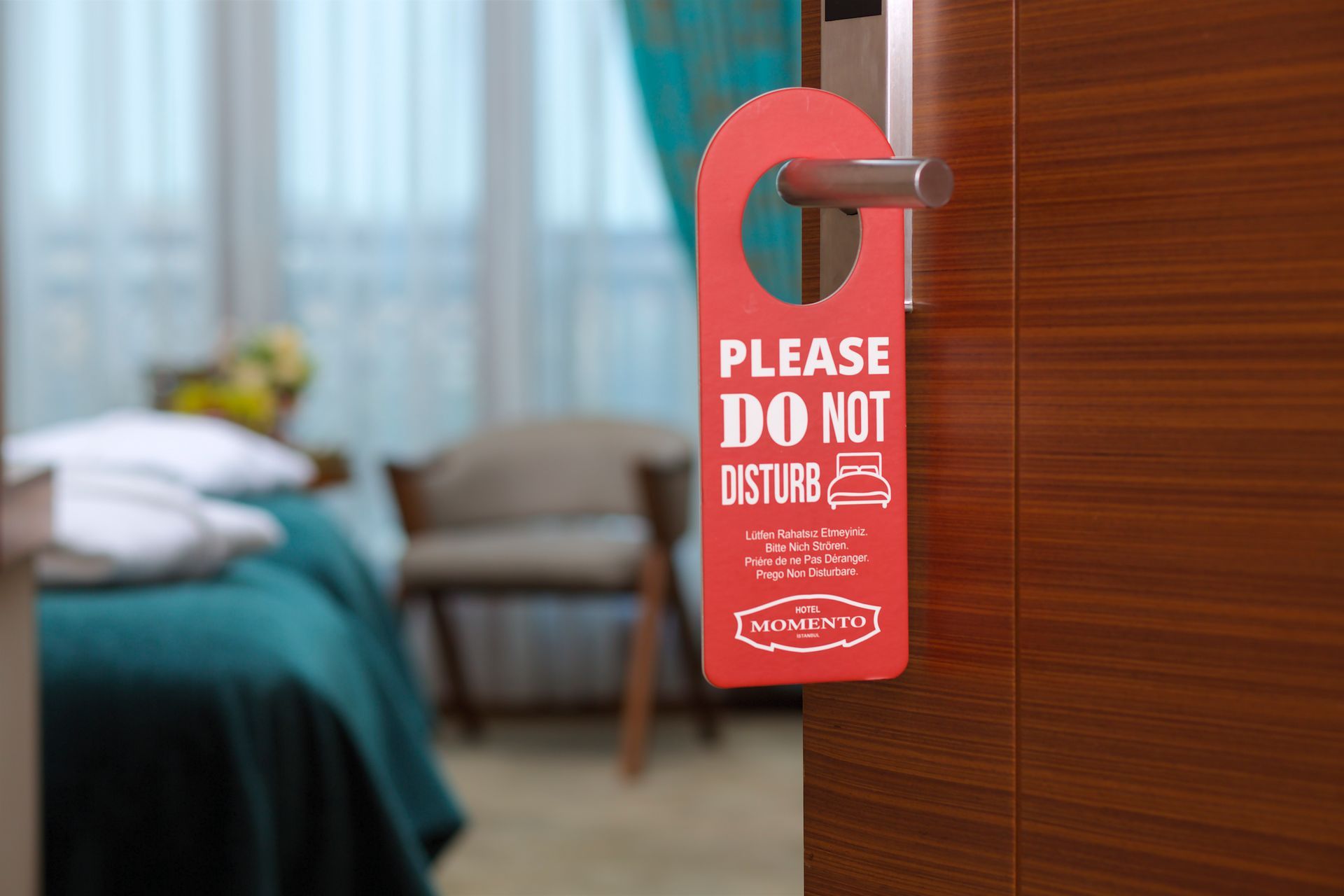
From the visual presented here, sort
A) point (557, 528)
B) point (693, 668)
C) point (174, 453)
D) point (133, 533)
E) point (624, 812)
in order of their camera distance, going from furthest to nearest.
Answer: point (557, 528)
point (693, 668)
point (624, 812)
point (174, 453)
point (133, 533)

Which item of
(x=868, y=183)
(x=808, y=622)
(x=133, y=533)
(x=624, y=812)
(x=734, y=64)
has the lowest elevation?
(x=624, y=812)

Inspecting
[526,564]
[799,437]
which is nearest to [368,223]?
[526,564]

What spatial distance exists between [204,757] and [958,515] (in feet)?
3.94

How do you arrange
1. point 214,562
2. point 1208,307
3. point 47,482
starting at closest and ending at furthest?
point 1208,307 → point 47,482 → point 214,562

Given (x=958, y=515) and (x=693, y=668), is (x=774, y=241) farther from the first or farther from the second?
(x=693, y=668)

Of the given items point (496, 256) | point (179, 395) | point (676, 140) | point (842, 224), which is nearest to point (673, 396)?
point (496, 256)

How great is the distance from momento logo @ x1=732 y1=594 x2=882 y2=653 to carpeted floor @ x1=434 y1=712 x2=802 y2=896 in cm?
210

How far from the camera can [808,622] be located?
43 cm

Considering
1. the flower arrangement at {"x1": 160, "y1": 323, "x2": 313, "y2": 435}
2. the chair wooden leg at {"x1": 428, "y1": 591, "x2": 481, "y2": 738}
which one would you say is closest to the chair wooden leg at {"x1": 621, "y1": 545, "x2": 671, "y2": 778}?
the chair wooden leg at {"x1": 428, "y1": 591, "x2": 481, "y2": 738}

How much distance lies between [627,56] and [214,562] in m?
2.27

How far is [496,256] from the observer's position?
145 inches

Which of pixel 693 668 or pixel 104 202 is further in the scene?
pixel 104 202

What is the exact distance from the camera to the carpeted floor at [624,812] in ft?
8.07

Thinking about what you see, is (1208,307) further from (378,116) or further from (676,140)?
(378,116)
